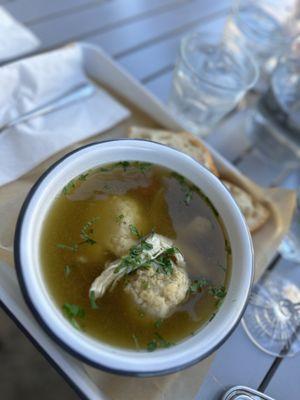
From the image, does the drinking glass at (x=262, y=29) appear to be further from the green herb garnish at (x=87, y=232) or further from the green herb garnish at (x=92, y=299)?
the green herb garnish at (x=92, y=299)

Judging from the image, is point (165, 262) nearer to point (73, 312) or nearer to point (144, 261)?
point (144, 261)

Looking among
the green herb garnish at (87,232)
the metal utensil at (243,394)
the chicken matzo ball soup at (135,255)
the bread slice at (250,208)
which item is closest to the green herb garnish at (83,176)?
the chicken matzo ball soup at (135,255)

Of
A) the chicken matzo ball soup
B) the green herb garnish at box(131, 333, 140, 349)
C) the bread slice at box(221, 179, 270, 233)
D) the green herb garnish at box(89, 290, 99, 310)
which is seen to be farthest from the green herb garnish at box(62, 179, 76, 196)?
the bread slice at box(221, 179, 270, 233)

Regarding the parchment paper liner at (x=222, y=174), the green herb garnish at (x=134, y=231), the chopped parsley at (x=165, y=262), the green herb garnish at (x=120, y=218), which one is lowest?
the parchment paper liner at (x=222, y=174)

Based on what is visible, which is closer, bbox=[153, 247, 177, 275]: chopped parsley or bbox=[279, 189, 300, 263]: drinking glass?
bbox=[153, 247, 177, 275]: chopped parsley

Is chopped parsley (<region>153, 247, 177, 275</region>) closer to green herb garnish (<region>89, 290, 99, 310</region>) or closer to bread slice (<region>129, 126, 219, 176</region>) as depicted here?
green herb garnish (<region>89, 290, 99, 310</region>)
